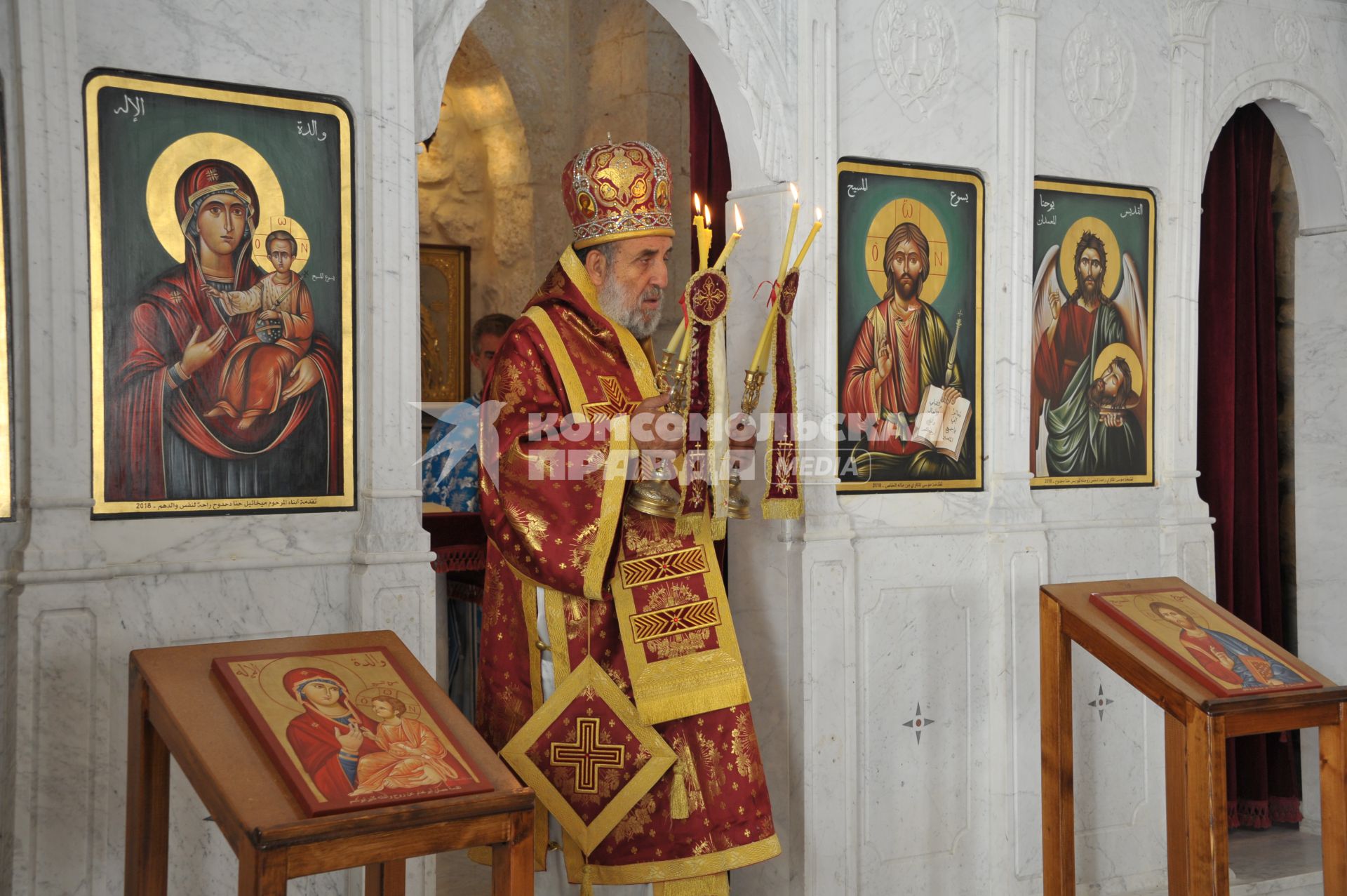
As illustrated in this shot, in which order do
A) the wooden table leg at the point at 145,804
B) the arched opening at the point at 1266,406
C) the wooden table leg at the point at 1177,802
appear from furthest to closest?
the arched opening at the point at 1266,406, the wooden table leg at the point at 1177,802, the wooden table leg at the point at 145,804

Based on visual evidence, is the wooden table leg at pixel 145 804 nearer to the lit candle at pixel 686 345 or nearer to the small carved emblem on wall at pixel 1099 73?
the lit candle at pixel 686 345

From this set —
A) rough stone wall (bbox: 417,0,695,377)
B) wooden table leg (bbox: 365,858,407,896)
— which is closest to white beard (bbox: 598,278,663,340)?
wooden table leg (bbox: 365,858,407,896)

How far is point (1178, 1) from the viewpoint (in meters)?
4.84

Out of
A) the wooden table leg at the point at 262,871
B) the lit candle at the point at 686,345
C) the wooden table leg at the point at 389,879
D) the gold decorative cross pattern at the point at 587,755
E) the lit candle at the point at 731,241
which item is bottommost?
the wooden table leg at the point at 389,879

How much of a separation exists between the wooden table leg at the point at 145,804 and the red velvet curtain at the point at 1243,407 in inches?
176

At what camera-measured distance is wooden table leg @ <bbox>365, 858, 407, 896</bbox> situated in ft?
10.1

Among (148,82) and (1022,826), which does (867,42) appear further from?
(1022,826)

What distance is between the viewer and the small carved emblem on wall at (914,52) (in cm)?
429

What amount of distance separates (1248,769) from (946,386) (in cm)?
252

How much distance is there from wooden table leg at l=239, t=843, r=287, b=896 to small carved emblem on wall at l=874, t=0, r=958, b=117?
3180mm

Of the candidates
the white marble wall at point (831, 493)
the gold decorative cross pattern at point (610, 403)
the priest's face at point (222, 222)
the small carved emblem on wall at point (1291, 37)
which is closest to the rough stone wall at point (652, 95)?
the white marble wall at point (831, 493)

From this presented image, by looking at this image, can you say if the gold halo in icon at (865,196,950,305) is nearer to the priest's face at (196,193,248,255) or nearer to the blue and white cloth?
the blue and white cloth

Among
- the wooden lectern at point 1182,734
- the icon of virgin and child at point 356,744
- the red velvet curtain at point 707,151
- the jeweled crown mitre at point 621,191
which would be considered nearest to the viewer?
the icon of virgin and child at point 356,744

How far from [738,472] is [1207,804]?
1.47m
